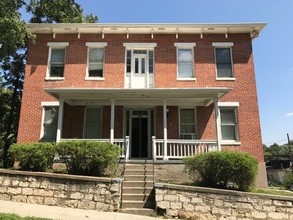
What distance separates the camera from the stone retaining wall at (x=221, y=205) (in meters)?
8.60

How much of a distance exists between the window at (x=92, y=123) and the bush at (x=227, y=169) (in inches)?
272

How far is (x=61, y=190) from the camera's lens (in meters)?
9.01

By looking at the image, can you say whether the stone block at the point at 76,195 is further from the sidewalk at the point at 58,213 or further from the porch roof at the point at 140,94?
the porch roof at the point at 140,94

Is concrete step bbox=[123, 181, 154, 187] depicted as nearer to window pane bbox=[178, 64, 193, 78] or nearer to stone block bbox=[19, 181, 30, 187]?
stone block bbox=[19, 181, 30, 187]

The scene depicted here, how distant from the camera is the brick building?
14.8m

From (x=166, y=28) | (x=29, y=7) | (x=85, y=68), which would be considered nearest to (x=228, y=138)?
(x=166, y=28)

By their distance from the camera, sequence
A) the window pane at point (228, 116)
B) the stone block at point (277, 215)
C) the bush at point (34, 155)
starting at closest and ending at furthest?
the stone block at point (277, 215) < the bush at point (34, 155) < the window pane at point (228, 116)

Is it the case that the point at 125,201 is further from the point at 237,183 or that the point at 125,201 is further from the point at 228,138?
the point at 228,138

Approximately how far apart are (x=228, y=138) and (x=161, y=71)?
5.14 metres

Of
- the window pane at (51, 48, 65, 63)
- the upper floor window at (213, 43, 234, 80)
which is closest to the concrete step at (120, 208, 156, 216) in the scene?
the upper floor window at (213, 43, 234, 80)

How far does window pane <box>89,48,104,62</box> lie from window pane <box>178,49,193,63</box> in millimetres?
4456

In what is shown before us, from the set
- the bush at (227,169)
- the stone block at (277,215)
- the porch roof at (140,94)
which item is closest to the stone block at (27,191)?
the porch roof at (140,94)

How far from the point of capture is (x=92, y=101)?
46.9 ft

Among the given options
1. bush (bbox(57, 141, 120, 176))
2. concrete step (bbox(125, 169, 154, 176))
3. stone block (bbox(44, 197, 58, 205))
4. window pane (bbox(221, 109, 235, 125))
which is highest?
window pane (bbox(221, 109, 235, 125))
